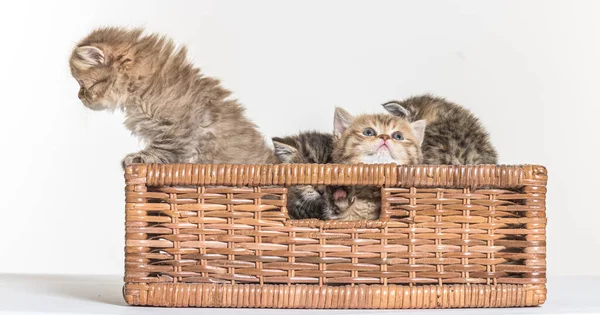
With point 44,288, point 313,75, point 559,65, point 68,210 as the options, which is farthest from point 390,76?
point 44,288

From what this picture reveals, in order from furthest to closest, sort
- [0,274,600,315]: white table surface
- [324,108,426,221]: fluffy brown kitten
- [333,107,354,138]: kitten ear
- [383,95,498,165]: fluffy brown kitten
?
[383,95,498,165]: fluffy brown kitten < [333,107,354,138]: kitten ear < [324,108,426,221]: fluffy brown kitten < [0,274,600,315]: white table surface

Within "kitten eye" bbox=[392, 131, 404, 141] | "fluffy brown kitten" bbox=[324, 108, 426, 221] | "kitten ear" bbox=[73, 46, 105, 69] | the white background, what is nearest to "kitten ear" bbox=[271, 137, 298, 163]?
"fluffy brown kitten" bbox=[324, 108, 426, 221]

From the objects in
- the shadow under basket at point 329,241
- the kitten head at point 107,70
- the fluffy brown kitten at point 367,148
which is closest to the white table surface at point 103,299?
the shadow under basket at point 329,241

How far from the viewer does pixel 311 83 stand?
3.05m

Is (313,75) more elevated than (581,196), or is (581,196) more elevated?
(313,75)

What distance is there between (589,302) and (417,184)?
494 millimetres

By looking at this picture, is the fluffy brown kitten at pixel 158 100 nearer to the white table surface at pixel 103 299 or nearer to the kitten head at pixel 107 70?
the kitten head at pixel 107 70

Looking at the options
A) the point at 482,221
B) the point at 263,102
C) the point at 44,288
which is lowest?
the point at 44,288

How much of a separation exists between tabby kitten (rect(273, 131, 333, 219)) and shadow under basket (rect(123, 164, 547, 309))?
0.24 m

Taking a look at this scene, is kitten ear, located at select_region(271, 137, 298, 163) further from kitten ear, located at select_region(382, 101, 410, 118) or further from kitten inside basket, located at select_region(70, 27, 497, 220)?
kitten ear, located at select_region(382, 101, 410, 118)

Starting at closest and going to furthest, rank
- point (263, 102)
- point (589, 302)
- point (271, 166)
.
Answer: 1. point (271, 166)
2. point (589, 302)
3. point (263, 102)

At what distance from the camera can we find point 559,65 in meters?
3.13

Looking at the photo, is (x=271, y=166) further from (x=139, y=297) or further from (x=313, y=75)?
(x=313, y=75)

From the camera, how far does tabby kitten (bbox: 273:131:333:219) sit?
2031mm
